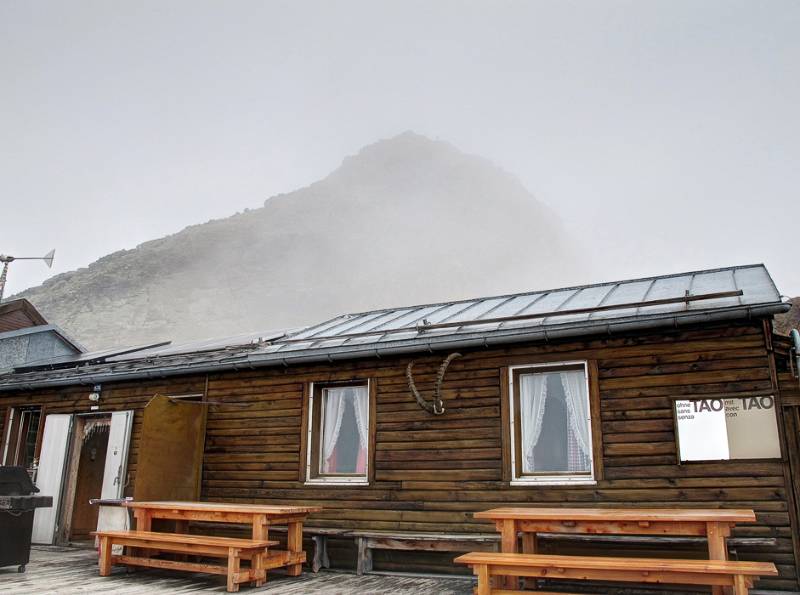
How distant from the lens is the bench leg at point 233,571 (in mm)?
6906

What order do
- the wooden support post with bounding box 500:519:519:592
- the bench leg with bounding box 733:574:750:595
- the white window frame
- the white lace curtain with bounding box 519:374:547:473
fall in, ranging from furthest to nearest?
the white window frame < the white lace curtain with bounding box 519:374:547:473 < the wooden support post with bounding box 500:519:519:592 < the bench leg with bounding box 733:574:750:595

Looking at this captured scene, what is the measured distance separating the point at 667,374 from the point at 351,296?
73.4 meters

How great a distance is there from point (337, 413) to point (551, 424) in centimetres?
312

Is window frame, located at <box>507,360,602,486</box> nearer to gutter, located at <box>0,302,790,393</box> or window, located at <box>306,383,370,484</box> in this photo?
gutter, located at <box>0,302,790,393</box>

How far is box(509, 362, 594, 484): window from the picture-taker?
7629 mm

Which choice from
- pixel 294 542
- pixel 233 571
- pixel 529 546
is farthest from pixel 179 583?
pixel 529 546

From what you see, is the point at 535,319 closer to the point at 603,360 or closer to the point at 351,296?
the point at 603,360

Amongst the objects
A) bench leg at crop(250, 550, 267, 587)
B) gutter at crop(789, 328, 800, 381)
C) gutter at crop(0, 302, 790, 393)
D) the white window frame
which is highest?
gutter at crop(0, 302, 790, 393)

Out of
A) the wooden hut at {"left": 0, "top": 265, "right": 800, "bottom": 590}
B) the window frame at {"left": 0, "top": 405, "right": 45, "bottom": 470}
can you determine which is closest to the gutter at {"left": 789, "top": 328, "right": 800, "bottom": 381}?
the wooden hut at {"left": 0, "top": 265, "right": 800, "bottom": 590}

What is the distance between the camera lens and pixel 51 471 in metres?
11.5

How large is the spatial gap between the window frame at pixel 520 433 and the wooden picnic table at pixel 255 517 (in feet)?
8.08

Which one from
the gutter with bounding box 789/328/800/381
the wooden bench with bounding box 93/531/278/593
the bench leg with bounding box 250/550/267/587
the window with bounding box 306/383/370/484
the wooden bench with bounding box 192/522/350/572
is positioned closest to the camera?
the gutter with bounding box 789/328/800/381

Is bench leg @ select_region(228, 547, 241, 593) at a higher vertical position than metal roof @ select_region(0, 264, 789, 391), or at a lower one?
lower

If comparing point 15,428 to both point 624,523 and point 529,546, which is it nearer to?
point 529,546
